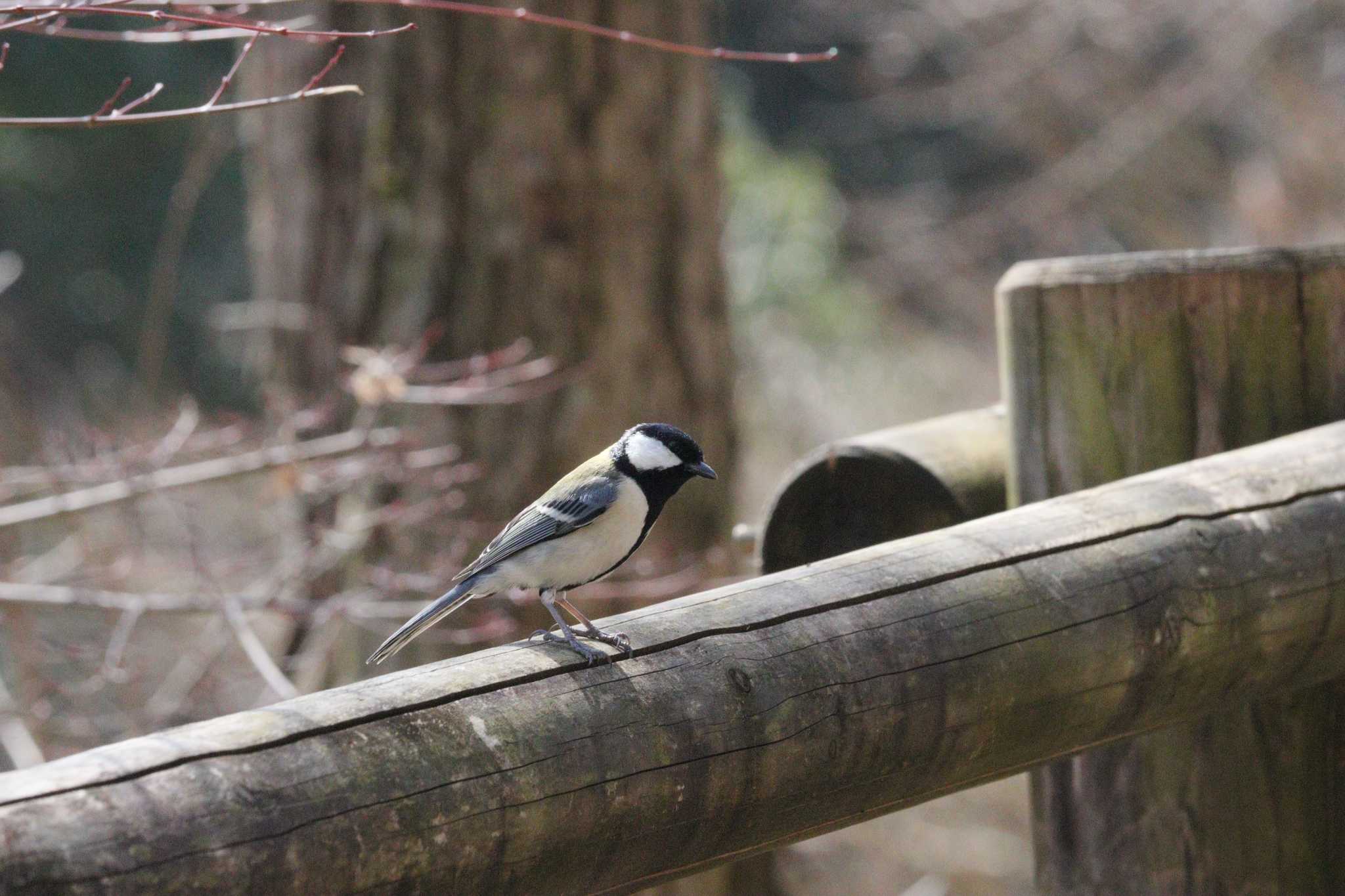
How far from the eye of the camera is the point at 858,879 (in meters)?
9.25

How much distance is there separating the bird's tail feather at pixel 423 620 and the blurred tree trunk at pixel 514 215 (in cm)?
202

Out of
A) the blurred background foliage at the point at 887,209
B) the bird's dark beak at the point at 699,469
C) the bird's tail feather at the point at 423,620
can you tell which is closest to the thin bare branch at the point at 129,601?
the bird's tail feather at the point at 423,620

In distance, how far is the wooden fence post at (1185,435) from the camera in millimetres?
2279

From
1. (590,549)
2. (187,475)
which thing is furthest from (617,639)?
(187,475)

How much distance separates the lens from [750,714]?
1.46 metres

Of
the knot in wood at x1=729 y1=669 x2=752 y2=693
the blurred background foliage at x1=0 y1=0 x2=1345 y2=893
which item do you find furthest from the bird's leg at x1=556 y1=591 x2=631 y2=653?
the blurred background foliage at x1=0 y1=0 x2=1345 y2=893

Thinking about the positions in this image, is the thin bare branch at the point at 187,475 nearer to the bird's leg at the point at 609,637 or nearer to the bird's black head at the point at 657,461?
the bird's black head at the point at 657,461

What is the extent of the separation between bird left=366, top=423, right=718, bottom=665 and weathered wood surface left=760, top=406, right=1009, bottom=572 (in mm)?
389

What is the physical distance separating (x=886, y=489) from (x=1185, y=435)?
572 mm

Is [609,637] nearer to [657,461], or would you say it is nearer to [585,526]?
[585,526]

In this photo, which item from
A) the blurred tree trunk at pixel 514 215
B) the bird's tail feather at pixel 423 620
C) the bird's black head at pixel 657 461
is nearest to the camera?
the bird's tail feather at pixel 423 620

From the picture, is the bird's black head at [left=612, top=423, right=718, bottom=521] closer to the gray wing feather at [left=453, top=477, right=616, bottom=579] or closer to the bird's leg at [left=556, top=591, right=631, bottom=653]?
the gray wing feather at [left=453, top=477, right=616, bottom=579]

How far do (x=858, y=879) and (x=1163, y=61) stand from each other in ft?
23.8

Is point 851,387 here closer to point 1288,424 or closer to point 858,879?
point 858,879
